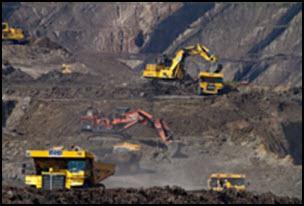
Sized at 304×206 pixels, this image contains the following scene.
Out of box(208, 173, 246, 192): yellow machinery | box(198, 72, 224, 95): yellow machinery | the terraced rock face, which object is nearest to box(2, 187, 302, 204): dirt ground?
box(208, 173, 246, 192): yellow machinery

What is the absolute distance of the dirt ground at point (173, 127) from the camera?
3369 cm

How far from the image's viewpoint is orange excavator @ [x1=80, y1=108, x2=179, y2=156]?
42375 mm

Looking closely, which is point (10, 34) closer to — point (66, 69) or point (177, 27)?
point (66, 69)

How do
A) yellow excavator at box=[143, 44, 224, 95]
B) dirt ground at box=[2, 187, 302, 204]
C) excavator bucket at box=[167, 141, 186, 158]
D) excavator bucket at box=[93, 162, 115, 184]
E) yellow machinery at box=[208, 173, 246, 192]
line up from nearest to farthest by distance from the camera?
dirt ground at box=[2, 187, 302, 204] < excavator bucket at box=[93, 162, 115, 184] < yellow machinery at box=[208, 173, 246, 192] < excavator bucket at box=[167, 141, 186, 158] < yellow excavator at box=[143, 44, 224, 95]

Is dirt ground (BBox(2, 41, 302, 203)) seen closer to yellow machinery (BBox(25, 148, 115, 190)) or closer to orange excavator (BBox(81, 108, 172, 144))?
orange excavator (BBox(81, 108, 172, 144))

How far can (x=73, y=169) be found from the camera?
20.8 metres

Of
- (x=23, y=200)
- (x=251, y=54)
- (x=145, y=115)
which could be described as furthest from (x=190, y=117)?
(x=251, y=54)

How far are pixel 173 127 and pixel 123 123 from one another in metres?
2.99

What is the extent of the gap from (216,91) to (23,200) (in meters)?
34.6

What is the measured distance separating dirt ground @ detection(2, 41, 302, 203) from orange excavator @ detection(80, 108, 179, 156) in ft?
1.22

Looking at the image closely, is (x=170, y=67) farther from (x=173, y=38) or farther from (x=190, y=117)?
(x=173, y=38)

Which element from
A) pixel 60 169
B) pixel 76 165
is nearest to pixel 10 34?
pixel 60 169

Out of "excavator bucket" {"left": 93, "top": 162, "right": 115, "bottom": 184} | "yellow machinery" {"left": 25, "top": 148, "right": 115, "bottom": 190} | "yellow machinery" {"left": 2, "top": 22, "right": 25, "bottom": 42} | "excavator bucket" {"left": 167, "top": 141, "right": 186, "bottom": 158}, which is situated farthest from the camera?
"yellow machinery" {"left": 2, "top": 22, "right": 25, "bottom": 42}

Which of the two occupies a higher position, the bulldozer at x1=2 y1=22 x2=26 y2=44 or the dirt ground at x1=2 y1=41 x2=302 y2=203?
the bulldozer at x1=2 y1=22 x2=26 y2=44
